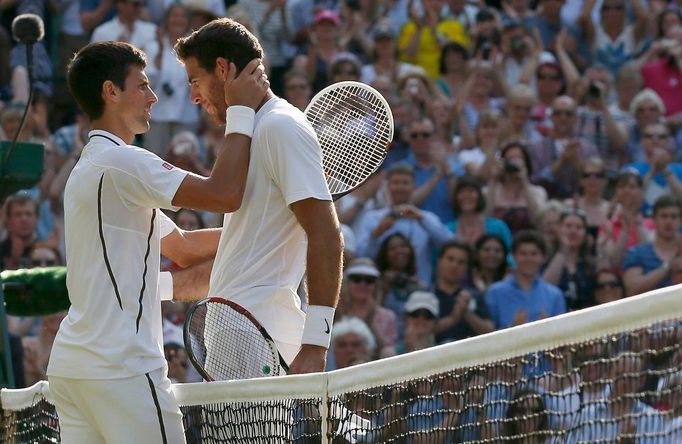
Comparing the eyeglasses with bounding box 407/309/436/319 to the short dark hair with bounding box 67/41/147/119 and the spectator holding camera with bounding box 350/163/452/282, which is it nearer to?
the spectator holding camera with bounding box 350/163/452/282

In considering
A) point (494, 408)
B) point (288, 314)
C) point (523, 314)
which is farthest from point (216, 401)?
point (523, 314)

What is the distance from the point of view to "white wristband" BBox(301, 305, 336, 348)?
14.3ft

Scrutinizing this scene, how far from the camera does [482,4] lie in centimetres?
1409

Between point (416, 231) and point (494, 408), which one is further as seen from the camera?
point (416, 231)

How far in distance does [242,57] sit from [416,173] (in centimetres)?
681

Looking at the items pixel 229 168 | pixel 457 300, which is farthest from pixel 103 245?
pixel 457 300

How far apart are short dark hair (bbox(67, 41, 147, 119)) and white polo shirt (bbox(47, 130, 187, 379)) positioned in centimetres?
21

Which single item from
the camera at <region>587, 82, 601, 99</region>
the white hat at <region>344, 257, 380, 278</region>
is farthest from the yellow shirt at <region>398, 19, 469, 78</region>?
the white hat at <region>344, 257, 380, 278</region>

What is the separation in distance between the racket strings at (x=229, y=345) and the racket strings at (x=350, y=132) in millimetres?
816

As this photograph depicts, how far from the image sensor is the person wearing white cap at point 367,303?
31.7 ft

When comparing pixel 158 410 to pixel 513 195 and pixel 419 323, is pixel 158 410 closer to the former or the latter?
pixel 419 323

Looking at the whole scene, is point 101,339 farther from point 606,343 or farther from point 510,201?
point 510,201

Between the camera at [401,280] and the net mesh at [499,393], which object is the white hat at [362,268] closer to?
the camera at [401,280]

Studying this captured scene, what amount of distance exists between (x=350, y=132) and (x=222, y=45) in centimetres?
80
